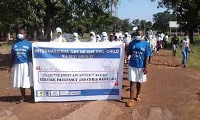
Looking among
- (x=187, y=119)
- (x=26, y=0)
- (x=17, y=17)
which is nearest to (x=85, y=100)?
(x=187, y=119)

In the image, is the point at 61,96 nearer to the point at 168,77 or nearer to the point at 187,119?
the point at 187,119

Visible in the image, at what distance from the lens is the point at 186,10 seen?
52188 mm

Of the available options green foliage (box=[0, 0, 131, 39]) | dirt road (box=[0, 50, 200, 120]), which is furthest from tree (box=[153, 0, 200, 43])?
dirt road (box=[0, 50, 200, 120])

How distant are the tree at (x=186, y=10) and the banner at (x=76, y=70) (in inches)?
1480

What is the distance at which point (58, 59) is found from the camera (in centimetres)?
1048

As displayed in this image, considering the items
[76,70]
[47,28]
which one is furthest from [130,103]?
[47,28]

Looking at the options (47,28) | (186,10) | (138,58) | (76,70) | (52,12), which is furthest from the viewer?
(186,10)

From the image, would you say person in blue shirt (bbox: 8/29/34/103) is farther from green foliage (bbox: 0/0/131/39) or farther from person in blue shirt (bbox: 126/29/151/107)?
green foliage (bbox: 0/0/131/39)

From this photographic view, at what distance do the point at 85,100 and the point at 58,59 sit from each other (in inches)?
49.8

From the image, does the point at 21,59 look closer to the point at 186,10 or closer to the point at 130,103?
the point at 130,103

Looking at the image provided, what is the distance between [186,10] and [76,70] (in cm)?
4363

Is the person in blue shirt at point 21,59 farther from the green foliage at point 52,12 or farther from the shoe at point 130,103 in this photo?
the green foliage at point 52,12


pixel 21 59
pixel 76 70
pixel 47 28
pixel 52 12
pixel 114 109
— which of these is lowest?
pixel 114 109

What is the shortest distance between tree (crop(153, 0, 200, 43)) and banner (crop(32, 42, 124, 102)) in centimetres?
3758
